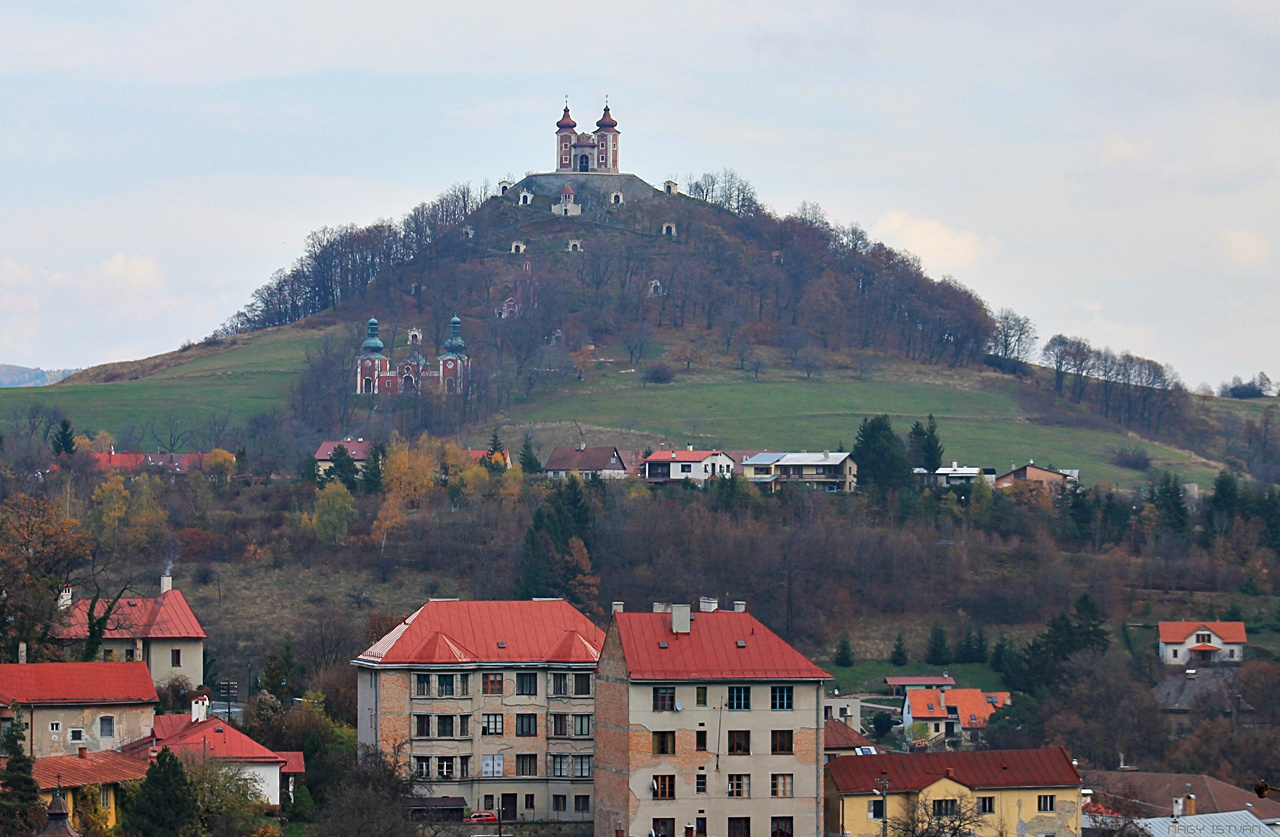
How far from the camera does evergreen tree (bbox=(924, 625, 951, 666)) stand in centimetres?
10125

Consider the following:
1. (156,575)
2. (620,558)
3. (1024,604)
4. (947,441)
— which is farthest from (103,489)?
(947,441)

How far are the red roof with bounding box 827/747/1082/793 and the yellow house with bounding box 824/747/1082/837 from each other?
0.09ft

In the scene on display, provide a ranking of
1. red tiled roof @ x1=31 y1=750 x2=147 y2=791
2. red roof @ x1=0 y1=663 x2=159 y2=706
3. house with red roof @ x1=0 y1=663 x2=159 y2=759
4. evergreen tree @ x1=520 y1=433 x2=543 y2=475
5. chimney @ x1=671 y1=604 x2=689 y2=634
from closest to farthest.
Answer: red tiled roof @ x1=31 y1=750 x2=147 y2=791
house with red roof @ x1=0 y1=663 x2=159 y2=759
red roof @ x1=0 y1=663 x2=159 y2=706
chimney @ x1=671 y1=604 x2=689 y2=634
evergreen tree @ x1=520 y1=433 x2=543 y2=475

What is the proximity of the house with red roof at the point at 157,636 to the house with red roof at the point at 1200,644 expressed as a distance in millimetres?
48969

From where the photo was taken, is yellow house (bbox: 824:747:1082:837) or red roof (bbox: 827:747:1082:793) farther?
red roof (bbox: 827:747:1082:793)

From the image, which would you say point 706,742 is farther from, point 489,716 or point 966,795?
point 489,716

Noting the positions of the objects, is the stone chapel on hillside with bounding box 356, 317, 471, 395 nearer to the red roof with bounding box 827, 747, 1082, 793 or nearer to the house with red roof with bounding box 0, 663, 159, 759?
the house with red roof with bounding box 0, 663, 159, 759

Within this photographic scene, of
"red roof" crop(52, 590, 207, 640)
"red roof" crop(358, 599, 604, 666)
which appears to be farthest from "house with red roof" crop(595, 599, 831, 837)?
"red roof" crop(52, 590, 207, 640)

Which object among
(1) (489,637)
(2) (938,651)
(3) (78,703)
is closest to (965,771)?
(1) (489,637)

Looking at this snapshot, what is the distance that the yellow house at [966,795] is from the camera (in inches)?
2157

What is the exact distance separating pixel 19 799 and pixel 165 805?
341 cm

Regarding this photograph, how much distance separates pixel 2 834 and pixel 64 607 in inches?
857

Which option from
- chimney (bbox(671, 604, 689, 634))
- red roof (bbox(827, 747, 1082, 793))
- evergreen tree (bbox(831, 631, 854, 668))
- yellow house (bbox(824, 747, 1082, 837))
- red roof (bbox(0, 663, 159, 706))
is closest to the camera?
red roof (bbox(0, 663, 159, 706))

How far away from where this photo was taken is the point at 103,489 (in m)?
115
